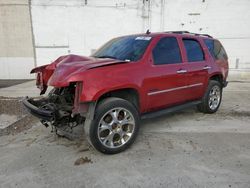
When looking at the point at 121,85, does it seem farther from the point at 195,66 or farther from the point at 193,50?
the point at 193,50

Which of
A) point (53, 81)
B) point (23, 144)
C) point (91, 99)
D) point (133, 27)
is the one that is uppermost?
point (133, 27)

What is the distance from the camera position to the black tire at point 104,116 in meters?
3.43

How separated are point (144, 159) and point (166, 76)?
1.55 meters

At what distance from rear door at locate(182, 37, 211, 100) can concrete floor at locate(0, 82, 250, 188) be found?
75 cm

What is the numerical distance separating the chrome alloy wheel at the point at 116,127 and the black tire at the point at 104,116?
3 centimetres

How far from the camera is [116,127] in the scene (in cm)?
374

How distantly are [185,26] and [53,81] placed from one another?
10.7 m

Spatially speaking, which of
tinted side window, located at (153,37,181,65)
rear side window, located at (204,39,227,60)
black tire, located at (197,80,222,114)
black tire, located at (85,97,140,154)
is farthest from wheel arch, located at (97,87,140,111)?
rear side window, located at (204,39,227,60)

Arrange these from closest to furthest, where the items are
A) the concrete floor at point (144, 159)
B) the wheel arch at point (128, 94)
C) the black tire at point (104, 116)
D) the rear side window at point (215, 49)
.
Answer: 1. the concrete floor at point (144, 159)
2. the black tire at point (104, 116)
3. the wheel arch at point (128, 94)
4. the rear side window at point (215, 49)

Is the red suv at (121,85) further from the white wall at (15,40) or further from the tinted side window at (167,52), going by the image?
the white wall at (15,40)

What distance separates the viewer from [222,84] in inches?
236

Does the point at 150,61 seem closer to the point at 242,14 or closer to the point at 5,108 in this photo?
the point at 5,108

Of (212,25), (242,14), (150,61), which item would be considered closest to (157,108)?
(150,61)

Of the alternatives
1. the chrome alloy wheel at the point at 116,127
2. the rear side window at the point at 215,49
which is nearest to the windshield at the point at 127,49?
the chrome alloy wheel at the point at 116,127
